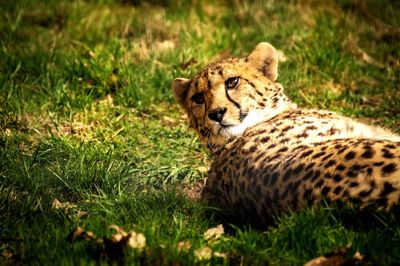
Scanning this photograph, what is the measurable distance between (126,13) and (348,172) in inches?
192

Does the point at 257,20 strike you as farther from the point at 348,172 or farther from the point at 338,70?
the point at 348,172

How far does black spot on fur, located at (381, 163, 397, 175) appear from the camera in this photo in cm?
324

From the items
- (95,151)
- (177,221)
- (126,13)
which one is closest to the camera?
(177,221)

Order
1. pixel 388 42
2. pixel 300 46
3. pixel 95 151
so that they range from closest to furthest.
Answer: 1. pixel 95 151
2. pixel 300 46
3. pixel 388 42

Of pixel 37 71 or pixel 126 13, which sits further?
pixel 126 13

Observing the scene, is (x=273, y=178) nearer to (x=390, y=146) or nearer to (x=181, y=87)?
(x=390, y=146)

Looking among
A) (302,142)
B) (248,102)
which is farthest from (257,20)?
(302,142)

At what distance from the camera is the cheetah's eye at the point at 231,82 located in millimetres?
4621

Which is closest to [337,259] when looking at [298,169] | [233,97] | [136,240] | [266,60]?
[298,169]

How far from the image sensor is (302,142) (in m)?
3.96

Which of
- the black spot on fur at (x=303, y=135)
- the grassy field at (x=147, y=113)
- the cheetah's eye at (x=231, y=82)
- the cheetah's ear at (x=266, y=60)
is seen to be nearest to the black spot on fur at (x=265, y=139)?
the black spot on fur at (x=303, y=135)

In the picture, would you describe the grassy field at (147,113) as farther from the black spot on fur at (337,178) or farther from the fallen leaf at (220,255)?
the black spot on fur at (337,178)

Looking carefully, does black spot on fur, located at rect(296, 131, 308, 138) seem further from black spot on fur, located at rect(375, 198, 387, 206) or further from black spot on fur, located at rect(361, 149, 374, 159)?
black spot on fur, located at rect(375, 198, 387, 206)

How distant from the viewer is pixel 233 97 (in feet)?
15.0
